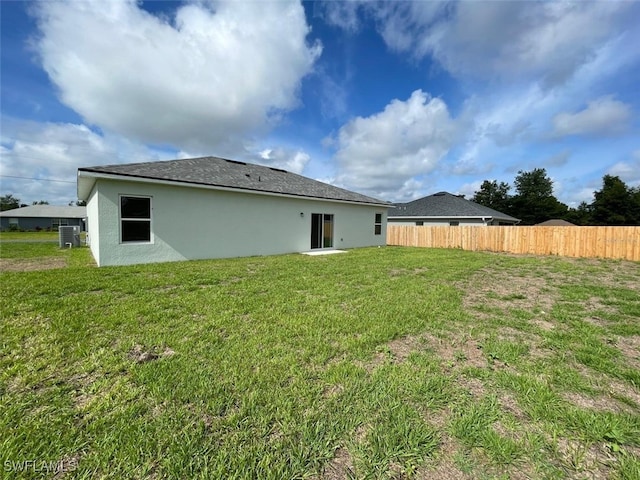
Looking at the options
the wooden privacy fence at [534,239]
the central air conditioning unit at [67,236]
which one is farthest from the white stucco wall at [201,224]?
the wooden privacy fence at [534,239]

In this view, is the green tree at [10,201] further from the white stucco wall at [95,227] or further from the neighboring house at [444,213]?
the neighboring house at [444,213]

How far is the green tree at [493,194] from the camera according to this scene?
46.3m

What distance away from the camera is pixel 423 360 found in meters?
2.96

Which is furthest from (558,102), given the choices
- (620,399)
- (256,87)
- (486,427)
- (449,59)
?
(486,427)

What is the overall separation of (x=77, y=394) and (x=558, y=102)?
17039 millimetres

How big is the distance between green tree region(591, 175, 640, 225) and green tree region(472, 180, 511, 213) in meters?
11.3

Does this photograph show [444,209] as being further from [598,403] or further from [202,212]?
[598,403]

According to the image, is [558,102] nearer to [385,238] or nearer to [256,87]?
[385,238]

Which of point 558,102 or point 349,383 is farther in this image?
point 558,102

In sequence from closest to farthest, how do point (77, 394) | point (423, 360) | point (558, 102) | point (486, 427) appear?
point (486, 427) → point (77, 394) → point (423, 360) → point (558, 102)

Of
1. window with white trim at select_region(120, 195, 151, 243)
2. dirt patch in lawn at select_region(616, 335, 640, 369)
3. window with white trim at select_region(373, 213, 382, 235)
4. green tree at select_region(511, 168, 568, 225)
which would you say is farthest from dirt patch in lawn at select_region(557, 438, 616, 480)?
green tree at select_region(511, 168, 568, 225)

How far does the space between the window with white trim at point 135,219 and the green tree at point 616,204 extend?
53.7 m

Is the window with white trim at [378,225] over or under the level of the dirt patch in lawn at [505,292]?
over

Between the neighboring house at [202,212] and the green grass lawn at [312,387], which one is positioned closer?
the green grass lawn at [312,387]
